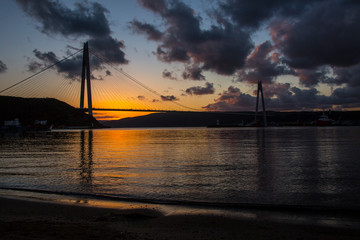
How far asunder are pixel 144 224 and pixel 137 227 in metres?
0.18

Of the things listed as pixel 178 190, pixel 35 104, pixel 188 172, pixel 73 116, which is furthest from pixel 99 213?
pixel 35 104

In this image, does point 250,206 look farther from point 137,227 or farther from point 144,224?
point 137,227

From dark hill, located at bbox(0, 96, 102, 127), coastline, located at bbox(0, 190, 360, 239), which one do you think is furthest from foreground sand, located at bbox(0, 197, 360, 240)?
dark hill, located at bbox(0, 96, 102, 127)

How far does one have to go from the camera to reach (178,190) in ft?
22.4

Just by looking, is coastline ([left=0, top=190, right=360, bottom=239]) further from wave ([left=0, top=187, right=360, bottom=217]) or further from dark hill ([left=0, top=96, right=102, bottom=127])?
dark hill ([left=0, top=96, right=102, bottom=127])

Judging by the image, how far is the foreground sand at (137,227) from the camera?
149 inches

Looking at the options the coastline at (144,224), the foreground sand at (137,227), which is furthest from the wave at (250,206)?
the foreground sand at (137,227)

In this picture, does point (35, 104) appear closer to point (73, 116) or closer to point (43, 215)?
point (73, 116)

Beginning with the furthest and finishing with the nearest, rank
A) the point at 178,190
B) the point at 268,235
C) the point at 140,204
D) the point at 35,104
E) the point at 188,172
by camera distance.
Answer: the point at 35,104 < the point at 188,172 < the point at 178,190 < the point at 140,204 < the point at 268,235

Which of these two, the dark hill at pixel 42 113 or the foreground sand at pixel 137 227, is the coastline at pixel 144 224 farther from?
the dark hill at pixel 42 113

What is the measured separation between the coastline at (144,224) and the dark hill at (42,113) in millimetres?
115164

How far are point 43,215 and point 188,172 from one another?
552 centimetres

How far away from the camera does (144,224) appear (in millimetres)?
4301

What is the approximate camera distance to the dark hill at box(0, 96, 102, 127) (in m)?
121
